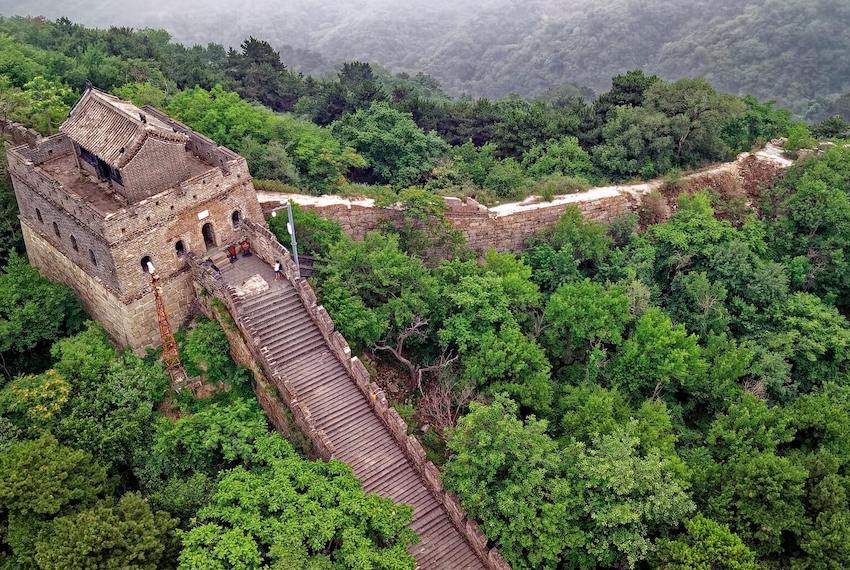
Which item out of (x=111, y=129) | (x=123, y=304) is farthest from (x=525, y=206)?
(x=123, y=304)

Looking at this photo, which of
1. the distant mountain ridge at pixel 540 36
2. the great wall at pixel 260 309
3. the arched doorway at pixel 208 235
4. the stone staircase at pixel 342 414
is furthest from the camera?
the distant mountain ridge at pixel 540 36

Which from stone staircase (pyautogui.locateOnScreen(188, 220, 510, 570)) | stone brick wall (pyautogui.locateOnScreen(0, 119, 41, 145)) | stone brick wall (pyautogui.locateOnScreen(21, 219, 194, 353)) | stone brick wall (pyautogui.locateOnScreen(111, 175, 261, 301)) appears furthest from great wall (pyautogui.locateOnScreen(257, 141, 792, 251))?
stone brick wall (pyautogui.locateOnScreen(0, 119, 41, 145))

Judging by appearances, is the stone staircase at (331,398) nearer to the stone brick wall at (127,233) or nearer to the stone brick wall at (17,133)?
the stone brick wall at (127,233)

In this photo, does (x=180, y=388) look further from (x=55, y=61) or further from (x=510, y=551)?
(x=55, y=61)

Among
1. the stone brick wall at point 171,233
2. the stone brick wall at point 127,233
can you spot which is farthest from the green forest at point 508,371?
the stone brick wall at point 171,233

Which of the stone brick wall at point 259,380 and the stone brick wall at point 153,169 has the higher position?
the stone brick wall at point 153,169

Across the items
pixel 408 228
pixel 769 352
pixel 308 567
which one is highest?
pixel 408 228

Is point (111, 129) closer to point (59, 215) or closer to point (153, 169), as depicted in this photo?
point (153, 169)

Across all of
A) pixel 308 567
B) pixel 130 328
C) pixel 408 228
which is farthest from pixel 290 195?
pixel 308 567

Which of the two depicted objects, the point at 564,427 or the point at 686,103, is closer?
the point at 564,427
